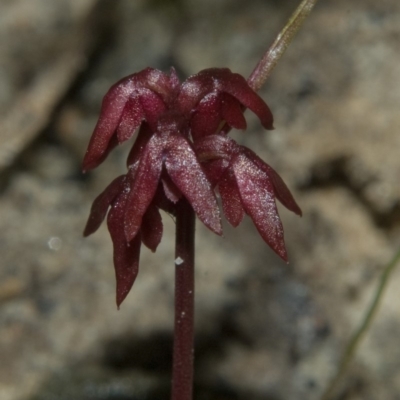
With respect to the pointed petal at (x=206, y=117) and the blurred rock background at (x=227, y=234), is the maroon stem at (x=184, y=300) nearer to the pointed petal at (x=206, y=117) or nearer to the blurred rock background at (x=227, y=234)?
the pointed petal at (x=206, y=117)

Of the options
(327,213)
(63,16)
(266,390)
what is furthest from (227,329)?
(63,16)

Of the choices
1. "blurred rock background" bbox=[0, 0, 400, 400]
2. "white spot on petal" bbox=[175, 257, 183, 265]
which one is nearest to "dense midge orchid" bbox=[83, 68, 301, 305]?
"white spot on petal" bbox=[175, 257, 183, 265]

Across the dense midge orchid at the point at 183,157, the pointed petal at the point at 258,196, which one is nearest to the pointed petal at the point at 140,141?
the dense midge orchid at the point at 183,157

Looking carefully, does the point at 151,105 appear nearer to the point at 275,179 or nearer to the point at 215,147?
the point at 215,147

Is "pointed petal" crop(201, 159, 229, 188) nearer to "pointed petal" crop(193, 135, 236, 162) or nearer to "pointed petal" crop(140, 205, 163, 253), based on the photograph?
"pointed petal" crop(193, 135, 236, 162)

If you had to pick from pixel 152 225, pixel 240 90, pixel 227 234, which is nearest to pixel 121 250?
pixel 152 225

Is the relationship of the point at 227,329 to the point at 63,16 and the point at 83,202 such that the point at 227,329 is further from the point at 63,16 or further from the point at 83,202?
the point at 63,16
